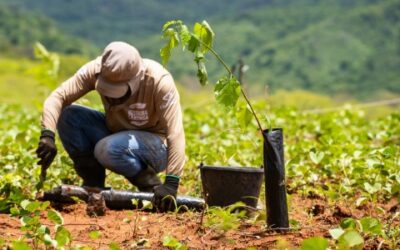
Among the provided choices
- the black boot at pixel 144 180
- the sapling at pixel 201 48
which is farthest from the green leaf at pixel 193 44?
the black boot at pixel 144 180

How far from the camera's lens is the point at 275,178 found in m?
3.13

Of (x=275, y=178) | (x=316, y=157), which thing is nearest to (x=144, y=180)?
(x=316, y=157)

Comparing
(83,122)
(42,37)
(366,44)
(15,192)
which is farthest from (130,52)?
(366,44)

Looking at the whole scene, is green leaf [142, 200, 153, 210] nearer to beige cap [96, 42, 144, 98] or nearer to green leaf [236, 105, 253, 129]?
beige cap [96, 42, 144, 98]

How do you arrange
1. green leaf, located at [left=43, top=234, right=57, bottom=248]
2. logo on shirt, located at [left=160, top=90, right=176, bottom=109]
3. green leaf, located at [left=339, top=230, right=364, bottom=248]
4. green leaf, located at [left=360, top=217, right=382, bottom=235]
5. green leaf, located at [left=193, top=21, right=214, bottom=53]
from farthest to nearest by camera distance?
logo on shirt, located at [left=160, top=90, right=176, bottom=109] → green leaf, located at [left=193, top=21, right=214, bottom=53] → green leaf, located at [left=360, top=217, right=382, bottom=235] → green leaf, located at [left=43, top=234, right=57, bottom=248] → green leaf, located at [left=339, top=230, right=364, bottom=248]

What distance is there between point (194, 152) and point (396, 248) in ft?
8.90

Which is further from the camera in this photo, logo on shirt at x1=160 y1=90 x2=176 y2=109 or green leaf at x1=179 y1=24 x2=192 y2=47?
logo on shirt at x1=160 y1=90 x2=176 y2=109

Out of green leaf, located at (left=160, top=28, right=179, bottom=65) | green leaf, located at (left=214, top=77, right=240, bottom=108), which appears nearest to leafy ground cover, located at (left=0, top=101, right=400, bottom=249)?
green leaf, located at (left=214, top=77, right=240, bottom=108)

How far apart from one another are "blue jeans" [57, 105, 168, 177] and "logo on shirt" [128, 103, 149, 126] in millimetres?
62

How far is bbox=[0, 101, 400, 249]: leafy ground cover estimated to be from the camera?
291cm

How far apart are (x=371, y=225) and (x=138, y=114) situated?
1.68 m

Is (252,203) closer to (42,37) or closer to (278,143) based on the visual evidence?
(278,143)

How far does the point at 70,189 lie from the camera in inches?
155

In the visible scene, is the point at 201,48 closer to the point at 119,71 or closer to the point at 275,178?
the point at 275,178
